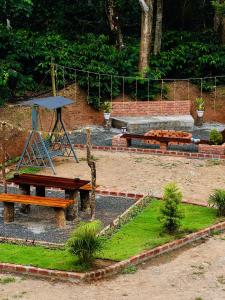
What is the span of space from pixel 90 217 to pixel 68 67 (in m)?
11.9

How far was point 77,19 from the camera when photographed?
94.1 feet

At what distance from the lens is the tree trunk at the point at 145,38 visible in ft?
82.6

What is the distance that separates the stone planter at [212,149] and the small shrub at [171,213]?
703cm

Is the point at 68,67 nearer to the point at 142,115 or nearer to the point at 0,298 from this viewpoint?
the point at 142,115

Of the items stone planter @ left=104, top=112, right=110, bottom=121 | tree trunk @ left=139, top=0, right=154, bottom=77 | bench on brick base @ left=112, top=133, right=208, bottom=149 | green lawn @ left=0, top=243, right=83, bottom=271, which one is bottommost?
green lawn @ left=0, top=243, right=83, bottom=271

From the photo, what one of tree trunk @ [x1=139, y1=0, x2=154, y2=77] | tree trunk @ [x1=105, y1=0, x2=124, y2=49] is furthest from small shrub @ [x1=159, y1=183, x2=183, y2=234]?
tree trunk @ [x1=105, y1=0, x2=124, y2=49]

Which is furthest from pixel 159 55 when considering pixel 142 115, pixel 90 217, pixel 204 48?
pixel 90 217

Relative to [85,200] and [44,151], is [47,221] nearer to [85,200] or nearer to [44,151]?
[85,200]

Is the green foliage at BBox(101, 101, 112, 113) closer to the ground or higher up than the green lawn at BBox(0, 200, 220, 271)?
higher up

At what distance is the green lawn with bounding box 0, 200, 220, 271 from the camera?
10.6 metres

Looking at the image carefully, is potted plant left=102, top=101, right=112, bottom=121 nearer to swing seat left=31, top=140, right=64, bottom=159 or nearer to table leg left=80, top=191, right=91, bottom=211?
swing seat left=31, top=140, right=64, bottom=159

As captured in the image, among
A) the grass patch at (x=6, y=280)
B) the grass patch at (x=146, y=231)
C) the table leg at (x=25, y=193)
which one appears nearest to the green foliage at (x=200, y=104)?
the grass patch at (x=146, y=231)

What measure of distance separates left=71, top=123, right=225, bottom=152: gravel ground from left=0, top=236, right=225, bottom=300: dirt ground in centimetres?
930

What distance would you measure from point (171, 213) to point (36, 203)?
2.59 metres
